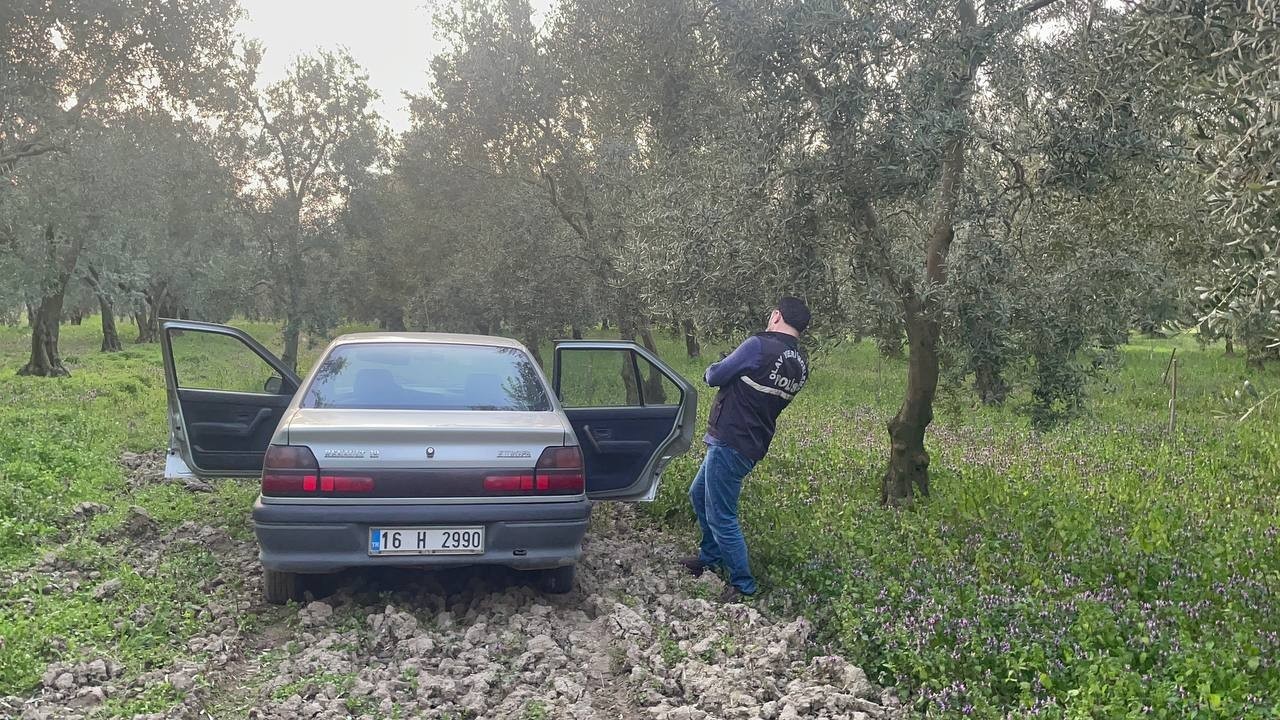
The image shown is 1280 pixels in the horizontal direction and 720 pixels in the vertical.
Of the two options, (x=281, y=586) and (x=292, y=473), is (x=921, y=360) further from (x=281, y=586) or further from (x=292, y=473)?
(x=281, y=586)

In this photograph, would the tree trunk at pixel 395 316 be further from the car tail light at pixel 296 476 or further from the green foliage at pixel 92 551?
the car tail light at pixel 296 476

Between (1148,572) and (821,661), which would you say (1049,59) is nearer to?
(1148,572)

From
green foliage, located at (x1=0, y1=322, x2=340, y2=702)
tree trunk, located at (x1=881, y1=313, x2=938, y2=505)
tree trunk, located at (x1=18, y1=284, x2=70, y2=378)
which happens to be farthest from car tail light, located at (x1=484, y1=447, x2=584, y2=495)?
tree trunk, located at (x1=18, y1=284, x2=70, y2=378)

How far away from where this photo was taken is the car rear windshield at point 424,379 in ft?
17.9

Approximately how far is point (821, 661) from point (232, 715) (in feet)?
9.42

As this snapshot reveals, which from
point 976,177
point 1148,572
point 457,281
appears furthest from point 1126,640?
point 457,281

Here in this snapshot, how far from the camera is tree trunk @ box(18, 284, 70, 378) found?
71.5 ft

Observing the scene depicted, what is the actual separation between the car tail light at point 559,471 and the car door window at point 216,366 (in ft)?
38.5

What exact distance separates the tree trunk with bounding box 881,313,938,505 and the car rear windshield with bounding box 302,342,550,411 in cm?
358

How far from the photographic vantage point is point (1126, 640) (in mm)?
4402

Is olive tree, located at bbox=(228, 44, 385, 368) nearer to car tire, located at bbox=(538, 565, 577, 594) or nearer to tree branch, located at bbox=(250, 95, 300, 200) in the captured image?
tree branch, located at bbox=(250, 95, 300, 200)

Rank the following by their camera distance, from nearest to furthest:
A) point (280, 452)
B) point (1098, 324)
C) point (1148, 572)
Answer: point (280, 452), point (1148, 572), point (1098, 324)

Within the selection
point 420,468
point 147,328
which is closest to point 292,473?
point 420,468

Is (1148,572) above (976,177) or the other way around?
the other way around
